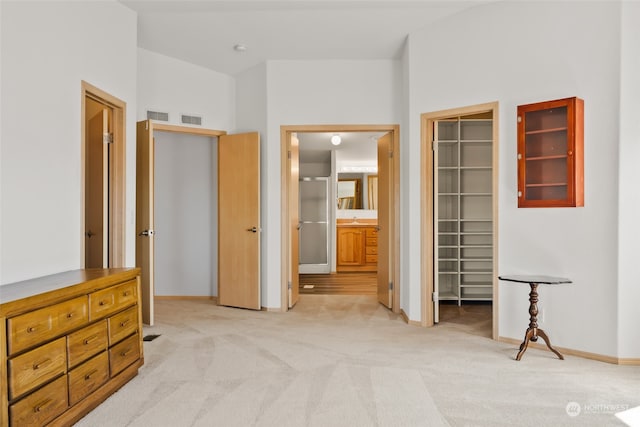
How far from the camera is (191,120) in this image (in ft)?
17.7

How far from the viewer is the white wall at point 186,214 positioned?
237 inches

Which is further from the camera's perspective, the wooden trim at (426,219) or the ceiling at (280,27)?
the wooden trim at (426,219)

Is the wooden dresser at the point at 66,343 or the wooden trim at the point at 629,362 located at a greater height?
the wooden dresser at the point at 66,343

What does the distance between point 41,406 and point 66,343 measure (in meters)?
0.31

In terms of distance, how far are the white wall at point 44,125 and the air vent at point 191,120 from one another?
1650 millimetres

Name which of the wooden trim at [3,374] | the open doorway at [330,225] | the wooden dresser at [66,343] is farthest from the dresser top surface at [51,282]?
the open doorway at [330,225]

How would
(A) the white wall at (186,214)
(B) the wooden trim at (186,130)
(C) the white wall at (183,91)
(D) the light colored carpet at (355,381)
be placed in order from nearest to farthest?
(D) the light colored carpet at (355,381), (C) the white wall at (183,91), (B) the wooden trim at (186,130), (A) the white wall at (186,214)

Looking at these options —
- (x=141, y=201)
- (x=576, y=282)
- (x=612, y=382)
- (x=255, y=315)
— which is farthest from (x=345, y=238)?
(x=612, y=382)

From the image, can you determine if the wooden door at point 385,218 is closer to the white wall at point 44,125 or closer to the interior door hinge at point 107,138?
the interior door hinge at point 107,138

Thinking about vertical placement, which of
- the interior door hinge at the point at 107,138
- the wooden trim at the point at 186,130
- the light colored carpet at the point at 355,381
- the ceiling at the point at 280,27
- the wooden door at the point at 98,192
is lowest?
the light colored carpet at the point at 355,381

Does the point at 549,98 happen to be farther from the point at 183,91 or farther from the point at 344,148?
the point at 344,148

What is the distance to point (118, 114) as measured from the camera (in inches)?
156

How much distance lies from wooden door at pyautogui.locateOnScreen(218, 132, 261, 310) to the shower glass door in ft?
11.9

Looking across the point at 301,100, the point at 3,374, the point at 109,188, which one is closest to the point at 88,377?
the point at 3,374
